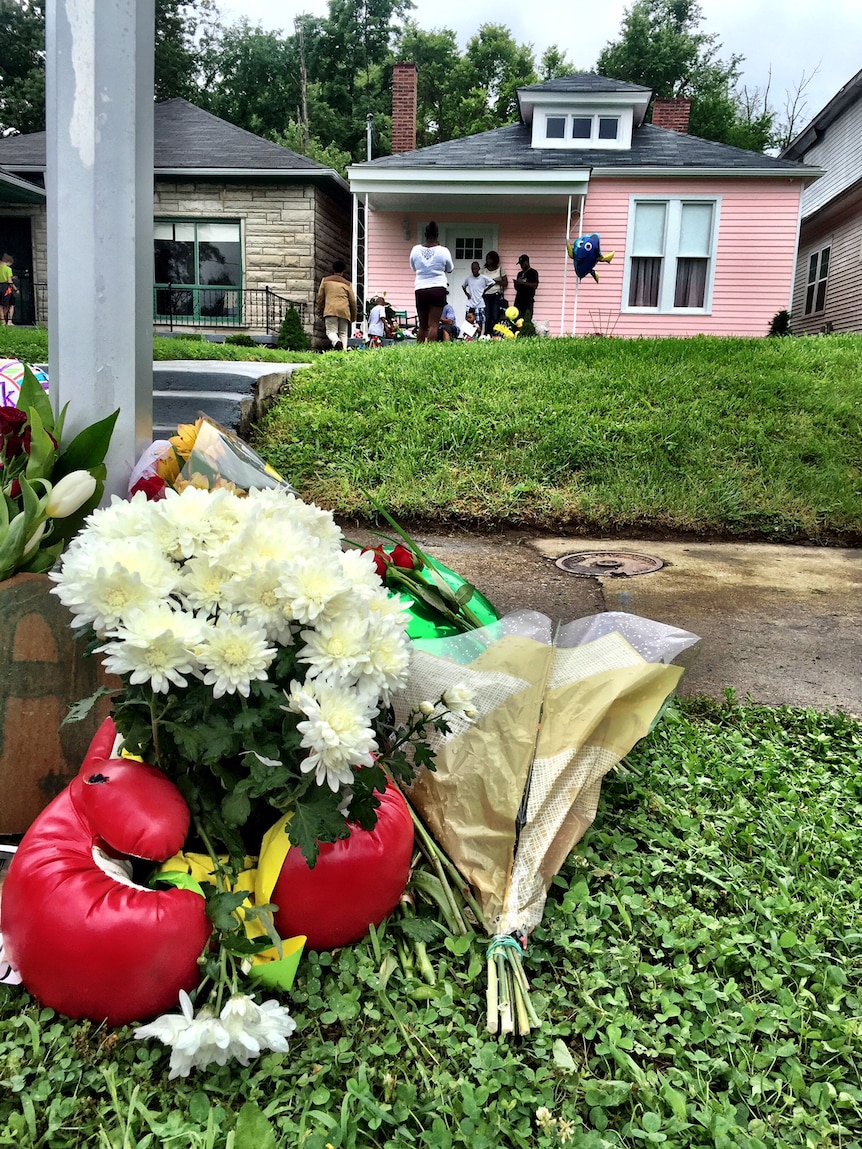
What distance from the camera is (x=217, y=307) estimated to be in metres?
17.1

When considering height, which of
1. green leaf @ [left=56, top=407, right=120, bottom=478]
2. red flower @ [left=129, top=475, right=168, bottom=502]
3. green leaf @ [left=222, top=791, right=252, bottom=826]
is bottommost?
green leaf @ [left=222, top=791, right=252, bottom=826]

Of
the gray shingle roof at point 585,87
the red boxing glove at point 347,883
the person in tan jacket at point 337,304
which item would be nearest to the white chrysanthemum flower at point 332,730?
the red boxing glove at point 347,883

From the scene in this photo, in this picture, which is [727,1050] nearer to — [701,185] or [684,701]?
[684,701]

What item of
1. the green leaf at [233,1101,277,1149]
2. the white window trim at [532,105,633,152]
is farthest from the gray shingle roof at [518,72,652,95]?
the green leaf at [233,1101,277,1149]

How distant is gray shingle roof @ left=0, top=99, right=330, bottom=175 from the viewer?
16.5 metres

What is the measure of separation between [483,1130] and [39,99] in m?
33.8

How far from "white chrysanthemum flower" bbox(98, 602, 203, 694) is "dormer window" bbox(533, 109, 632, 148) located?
18066 millimetres

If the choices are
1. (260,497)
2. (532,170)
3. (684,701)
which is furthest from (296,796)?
(532,170)

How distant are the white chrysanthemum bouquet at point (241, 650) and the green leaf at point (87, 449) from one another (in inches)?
23.1

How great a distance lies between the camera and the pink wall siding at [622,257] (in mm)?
16016

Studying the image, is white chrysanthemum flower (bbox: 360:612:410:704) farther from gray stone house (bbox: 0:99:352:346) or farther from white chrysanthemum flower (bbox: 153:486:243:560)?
gray stone house (bbox: 0:99:352:346)

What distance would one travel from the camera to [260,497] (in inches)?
63.0

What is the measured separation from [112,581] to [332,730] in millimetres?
417

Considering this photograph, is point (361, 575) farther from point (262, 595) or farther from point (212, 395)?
point (212, 395)
